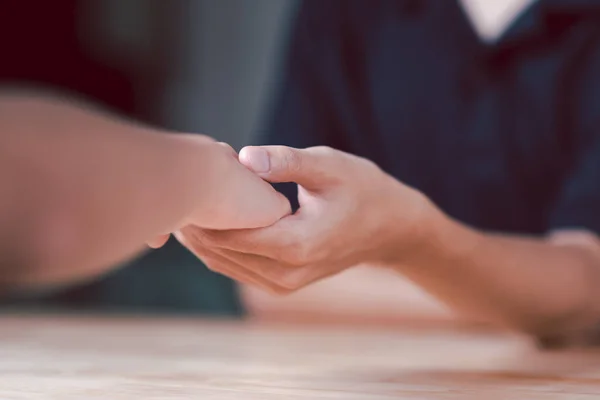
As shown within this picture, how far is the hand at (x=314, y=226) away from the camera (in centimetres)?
38

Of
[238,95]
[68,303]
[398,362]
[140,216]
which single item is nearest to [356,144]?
[398,362]

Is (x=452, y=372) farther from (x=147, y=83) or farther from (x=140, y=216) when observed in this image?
(x=147, y=83)

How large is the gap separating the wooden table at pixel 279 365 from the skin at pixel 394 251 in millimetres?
40

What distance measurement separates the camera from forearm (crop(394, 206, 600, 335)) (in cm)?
52

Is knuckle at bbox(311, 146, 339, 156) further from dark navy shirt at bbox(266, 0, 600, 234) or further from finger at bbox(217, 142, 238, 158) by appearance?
dark navy shirt at bbox(266, 0, 600, 234)

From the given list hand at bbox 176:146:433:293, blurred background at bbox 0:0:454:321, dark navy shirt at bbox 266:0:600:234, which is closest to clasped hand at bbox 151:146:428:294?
hand at bbox 176:146:433:293

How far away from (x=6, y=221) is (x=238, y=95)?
5.64ft

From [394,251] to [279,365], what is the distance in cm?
9

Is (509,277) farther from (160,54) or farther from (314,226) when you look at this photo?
(160,54)

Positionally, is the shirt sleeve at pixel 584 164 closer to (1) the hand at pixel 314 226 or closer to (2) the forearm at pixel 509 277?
(2) the forearm at pixel 509 277

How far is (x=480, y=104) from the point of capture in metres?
0.83

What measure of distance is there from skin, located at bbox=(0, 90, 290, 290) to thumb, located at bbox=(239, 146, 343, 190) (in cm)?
8

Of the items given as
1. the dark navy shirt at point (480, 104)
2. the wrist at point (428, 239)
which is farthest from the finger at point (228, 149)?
the dark navy shirt at point (480, 104)

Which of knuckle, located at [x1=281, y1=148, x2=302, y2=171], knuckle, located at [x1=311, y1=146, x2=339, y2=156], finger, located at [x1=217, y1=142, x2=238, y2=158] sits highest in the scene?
knuckle, located at [x1=311, y1=146, x2=339, y2=156]
